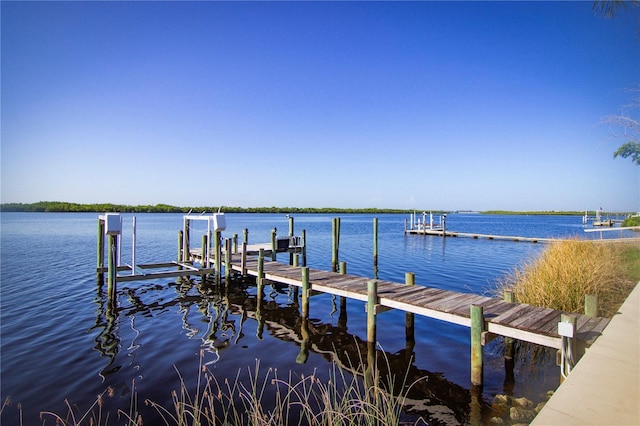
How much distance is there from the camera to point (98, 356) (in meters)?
8.01

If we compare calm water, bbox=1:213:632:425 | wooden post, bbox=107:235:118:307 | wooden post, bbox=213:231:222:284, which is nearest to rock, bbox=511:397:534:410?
calm water, bbox=1:213:632:425

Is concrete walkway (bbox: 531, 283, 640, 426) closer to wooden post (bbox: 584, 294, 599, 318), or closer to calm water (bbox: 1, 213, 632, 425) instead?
wooden post (bbox: 584, 294, 599, 318)

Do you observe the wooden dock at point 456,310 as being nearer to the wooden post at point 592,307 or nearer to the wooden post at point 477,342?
the wooden post at point 477,342

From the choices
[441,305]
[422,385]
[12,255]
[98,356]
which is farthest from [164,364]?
[12,255]

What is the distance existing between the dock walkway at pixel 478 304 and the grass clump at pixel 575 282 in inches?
58.6

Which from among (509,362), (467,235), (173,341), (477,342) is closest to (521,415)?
(477,342)

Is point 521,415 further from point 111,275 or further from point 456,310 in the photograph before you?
point 111,275

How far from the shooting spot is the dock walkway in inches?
233

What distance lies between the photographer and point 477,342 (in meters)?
6.24

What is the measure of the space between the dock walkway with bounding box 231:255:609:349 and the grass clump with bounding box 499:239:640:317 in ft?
4.89

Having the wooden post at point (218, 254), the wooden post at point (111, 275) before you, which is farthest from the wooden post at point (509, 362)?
the wooden post at point (111, 275)

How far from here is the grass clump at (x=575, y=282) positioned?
8.39m

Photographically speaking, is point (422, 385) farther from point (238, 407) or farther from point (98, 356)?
point (98, 356)

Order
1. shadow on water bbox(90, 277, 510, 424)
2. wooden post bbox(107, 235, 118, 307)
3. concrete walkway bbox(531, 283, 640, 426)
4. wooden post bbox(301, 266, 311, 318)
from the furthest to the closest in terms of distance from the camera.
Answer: wooden post bbox(107, 235, 118, 307) → wooden post bbox(301, 266, 311, 318) → shadow on water bbox(90, 277, 510, 424) → concrete walkway bbox(531, 283, 640, 426)
